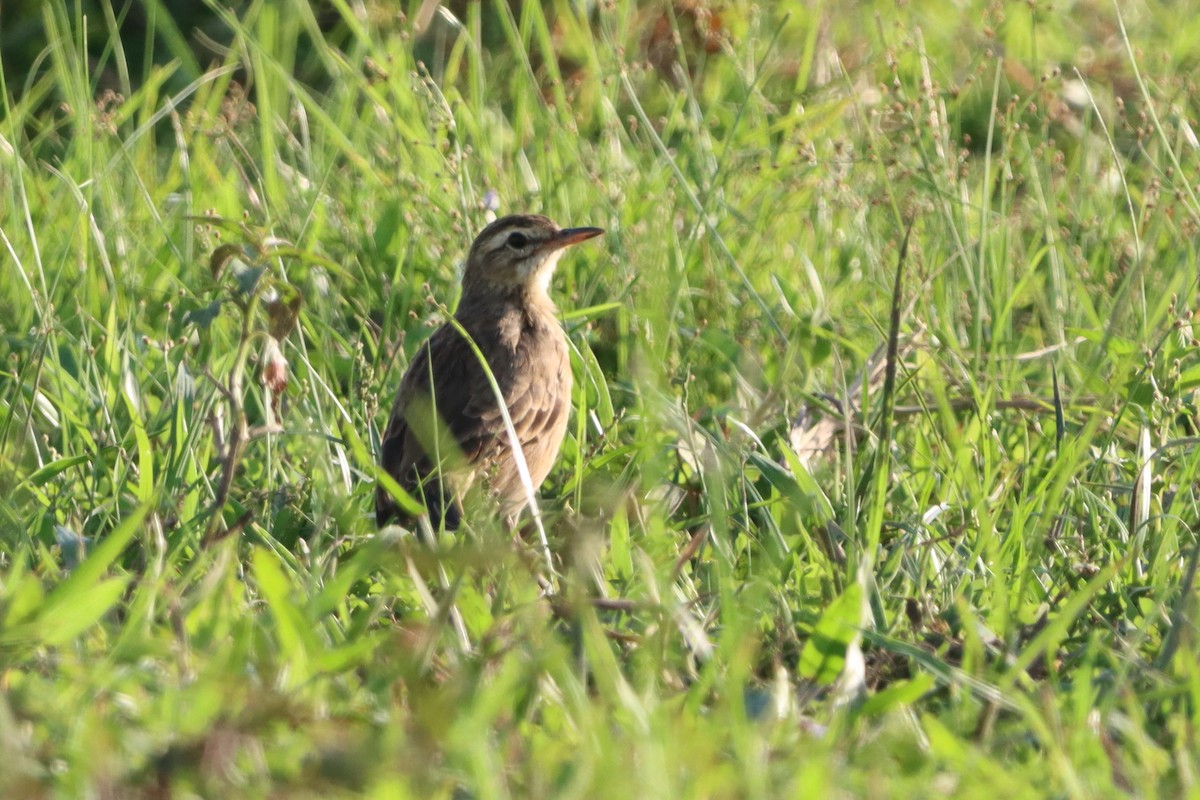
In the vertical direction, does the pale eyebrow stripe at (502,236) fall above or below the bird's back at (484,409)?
above

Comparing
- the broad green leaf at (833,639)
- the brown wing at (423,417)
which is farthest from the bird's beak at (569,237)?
the broad green leaf at (833,639)

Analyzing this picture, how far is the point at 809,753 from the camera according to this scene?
287cm

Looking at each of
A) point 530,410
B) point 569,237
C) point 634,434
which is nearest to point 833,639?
point 634,434

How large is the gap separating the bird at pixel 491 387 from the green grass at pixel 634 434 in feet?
0.45

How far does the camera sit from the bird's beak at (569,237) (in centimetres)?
557

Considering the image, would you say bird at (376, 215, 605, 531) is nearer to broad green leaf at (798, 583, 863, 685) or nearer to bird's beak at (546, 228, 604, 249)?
bird's beak at (546, 228, 604, 249)

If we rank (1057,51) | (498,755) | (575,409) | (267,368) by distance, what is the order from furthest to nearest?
(1057,51) < (575,409) < (267,368) < (498,755)

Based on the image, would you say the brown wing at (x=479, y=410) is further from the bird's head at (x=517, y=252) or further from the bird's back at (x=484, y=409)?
the bird's head at (x=517, y=252)

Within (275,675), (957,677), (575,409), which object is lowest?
(575,409)

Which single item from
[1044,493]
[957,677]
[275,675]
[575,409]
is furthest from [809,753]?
[575,409]

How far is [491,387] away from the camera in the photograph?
517 cm

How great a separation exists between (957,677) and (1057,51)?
5.43m

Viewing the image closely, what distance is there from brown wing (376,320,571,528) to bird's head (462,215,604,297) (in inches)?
9.3

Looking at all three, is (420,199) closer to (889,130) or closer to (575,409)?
(575,409)
